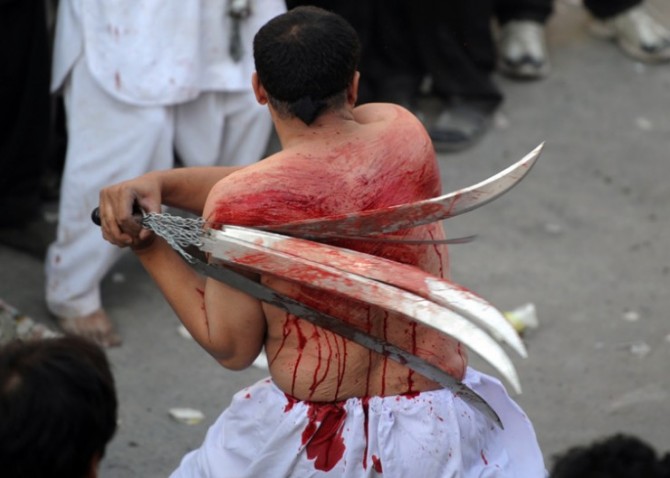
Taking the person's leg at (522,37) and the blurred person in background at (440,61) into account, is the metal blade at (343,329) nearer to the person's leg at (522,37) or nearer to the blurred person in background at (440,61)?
the blurred person in background at (440,61)

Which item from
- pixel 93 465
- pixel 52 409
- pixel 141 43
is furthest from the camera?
pixel 141 43

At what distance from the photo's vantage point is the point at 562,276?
15.9 ft

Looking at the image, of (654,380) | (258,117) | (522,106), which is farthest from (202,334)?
(522,106)

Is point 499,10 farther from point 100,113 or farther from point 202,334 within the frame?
point 202,334

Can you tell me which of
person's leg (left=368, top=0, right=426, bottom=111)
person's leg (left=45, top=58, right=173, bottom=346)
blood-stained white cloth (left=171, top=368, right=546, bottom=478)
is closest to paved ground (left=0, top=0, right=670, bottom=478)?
person's leg (left=45, top=58, right=173, bottom=346)

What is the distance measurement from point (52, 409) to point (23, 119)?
2.72 m

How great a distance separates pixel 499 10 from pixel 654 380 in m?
2.56

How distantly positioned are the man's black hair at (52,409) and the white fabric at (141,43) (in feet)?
6.52

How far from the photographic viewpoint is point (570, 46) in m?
6.49

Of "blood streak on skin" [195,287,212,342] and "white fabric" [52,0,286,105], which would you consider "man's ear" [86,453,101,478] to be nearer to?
"blood streak on skin" [195,287,212,342]

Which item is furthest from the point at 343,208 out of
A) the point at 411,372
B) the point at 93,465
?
the point at 93,465

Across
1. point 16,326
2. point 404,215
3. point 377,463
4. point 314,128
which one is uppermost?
point 314,128

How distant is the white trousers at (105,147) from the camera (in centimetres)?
405

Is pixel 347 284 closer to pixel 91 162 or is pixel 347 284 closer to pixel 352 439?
pixel 352 439
